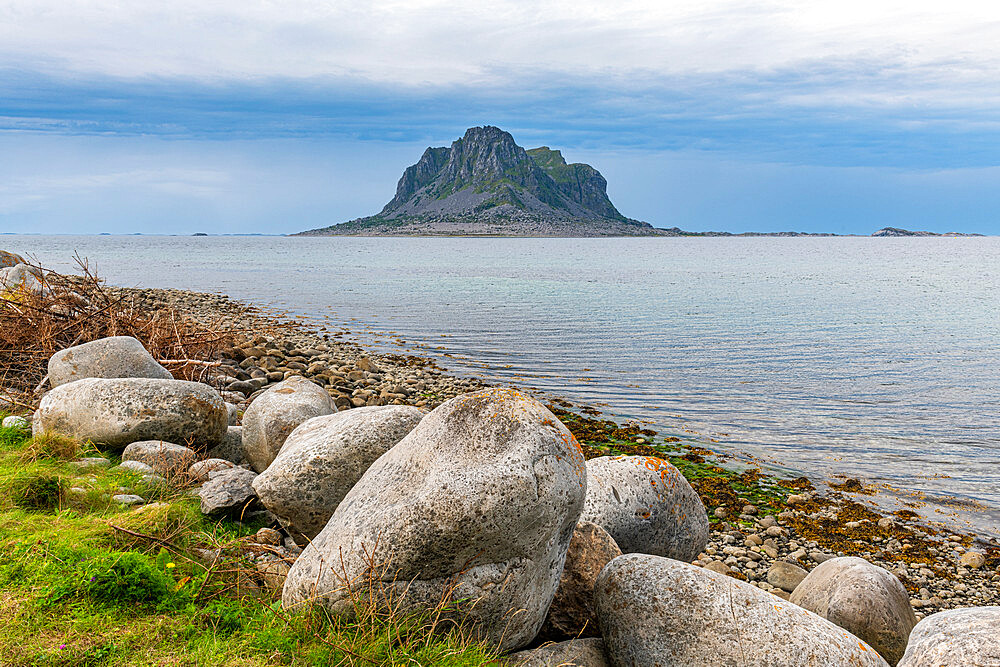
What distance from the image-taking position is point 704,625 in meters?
4.87

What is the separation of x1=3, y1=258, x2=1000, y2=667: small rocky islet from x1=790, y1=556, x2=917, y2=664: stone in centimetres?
2

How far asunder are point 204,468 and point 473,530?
4.15 metres

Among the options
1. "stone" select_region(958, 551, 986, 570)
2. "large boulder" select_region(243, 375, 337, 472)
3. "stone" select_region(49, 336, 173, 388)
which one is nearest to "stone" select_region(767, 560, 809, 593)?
"stone" select_region(958, 551, 986, 570)

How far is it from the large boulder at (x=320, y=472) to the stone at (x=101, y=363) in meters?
4.49

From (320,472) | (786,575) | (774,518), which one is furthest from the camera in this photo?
(774,518)

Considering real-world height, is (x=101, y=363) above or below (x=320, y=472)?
above

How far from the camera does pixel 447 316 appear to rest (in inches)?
1353

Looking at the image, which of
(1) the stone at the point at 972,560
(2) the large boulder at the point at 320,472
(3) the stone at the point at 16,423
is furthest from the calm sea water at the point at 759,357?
(3) the stone at the point at 16,423

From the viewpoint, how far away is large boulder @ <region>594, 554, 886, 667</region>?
471 centimetres

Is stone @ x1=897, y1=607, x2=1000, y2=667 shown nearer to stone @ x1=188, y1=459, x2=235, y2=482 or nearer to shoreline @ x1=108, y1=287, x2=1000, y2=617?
shoreline @ x1=108, y1=287, x2=1000, y2=617

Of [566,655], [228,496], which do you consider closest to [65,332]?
[228,496]

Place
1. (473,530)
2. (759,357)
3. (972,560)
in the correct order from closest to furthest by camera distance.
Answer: (473,530)
(972,560)
(759,357)

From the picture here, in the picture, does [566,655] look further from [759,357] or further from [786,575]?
[759,357]

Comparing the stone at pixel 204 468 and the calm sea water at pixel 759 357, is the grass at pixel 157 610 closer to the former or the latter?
the stone at pixel 204 468
